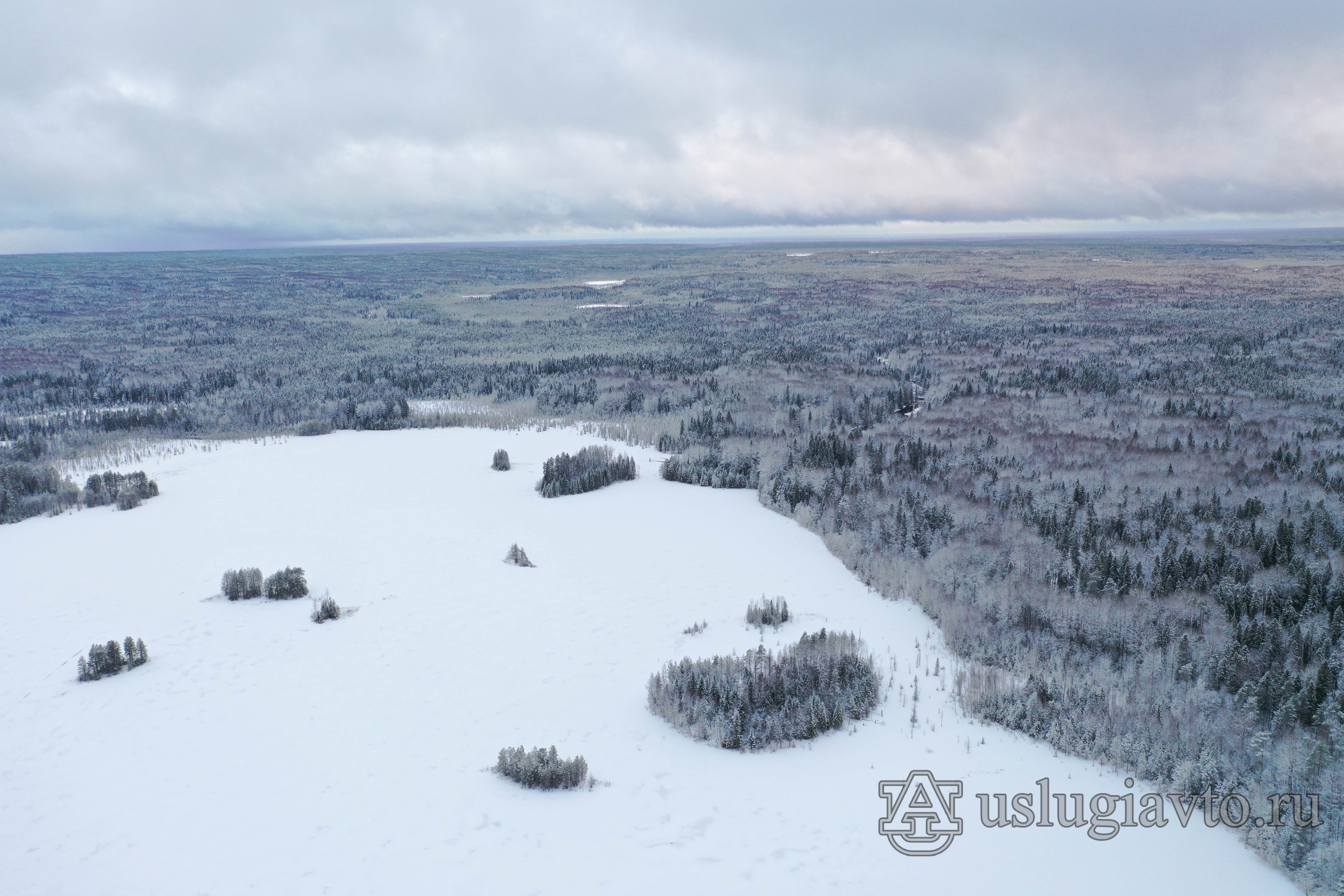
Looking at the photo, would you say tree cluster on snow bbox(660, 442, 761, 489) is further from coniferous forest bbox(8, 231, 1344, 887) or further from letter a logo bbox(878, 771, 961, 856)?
letter a logo bbox(878, 771, 961, 856)

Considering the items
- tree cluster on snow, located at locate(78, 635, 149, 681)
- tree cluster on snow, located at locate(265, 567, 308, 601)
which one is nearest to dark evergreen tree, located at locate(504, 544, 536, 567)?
tree cluster on snow, located at locate(265, 567, 308, 601)

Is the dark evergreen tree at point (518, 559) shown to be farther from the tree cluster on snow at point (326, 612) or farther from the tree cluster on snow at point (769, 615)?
the tree cluster on snow at point (769, 615)

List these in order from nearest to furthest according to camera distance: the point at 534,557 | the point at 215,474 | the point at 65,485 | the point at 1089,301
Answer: the point at 534,557 < the point at 65,485 < the point at 215,474 < the point at 1089,301

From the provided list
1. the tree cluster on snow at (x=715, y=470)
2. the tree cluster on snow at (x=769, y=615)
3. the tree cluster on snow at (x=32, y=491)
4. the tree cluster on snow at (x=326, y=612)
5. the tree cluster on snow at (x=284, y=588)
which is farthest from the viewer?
the tree cluster on snow at (x=715, y=470)

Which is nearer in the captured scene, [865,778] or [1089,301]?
[865,778]

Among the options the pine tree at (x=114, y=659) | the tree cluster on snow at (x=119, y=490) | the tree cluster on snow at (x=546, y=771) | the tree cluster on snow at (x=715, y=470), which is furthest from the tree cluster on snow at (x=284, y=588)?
the tree cluster on snow at (x=715, y=470)

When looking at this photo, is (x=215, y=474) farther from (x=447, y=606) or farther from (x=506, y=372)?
(x=506, y=372)

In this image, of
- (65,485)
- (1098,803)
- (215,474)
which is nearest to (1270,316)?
(1098,803)
